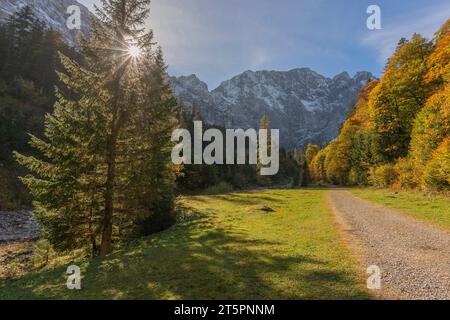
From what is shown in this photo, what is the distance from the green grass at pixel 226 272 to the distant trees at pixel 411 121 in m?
20.1

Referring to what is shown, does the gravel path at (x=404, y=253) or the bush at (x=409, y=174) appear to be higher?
the bush at (x=409, y=174)

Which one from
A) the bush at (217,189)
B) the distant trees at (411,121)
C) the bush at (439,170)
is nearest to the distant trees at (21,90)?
the bush at (217,189)

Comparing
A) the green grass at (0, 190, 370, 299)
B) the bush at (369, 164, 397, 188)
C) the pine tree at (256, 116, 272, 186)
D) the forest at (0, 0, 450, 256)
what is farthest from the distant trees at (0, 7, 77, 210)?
the bush at (369, 164, 397, 188)

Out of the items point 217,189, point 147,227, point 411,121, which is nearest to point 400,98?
point 411,121

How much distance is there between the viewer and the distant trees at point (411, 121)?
92.7 feet

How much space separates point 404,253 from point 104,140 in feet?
46.3

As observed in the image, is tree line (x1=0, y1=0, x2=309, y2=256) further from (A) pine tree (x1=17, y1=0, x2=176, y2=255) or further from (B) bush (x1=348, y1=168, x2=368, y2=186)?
(B) bush (x1=348, y1=168, x2=368, y2=186)

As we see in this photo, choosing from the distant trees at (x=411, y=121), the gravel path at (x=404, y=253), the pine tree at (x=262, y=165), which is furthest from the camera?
the pine tree at (x=262, y=165)

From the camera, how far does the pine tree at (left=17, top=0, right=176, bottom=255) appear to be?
14.2m

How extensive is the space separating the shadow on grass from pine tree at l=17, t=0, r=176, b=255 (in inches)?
110

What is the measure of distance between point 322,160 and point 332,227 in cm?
9180

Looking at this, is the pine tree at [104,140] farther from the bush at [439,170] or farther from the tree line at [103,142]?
the bush at [439,170]

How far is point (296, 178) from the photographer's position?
293ft
